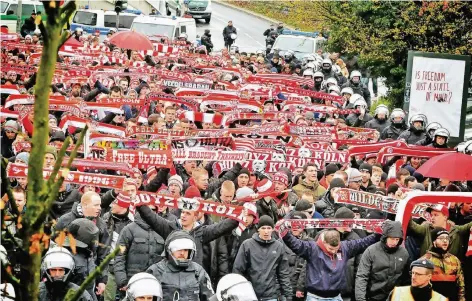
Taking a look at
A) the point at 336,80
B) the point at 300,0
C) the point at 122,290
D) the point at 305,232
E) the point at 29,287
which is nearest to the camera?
the point at 29,287

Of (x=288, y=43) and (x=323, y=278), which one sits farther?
(x=288, y=43)

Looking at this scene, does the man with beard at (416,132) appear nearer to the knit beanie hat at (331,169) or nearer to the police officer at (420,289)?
the knit beanie hat at (331,169)

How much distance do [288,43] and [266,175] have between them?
73.9ft

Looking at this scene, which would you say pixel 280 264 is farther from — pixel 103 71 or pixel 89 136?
pixel 103 71

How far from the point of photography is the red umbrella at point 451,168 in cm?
1308

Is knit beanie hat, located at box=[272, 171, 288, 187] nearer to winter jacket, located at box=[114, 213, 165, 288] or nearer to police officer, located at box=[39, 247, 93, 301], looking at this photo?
winter jacket, located at box=[114, 213, 165, 288]

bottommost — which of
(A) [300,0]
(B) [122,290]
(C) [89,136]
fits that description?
(B) [122,290]

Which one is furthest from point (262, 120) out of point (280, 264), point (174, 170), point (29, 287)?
point (29, 287)

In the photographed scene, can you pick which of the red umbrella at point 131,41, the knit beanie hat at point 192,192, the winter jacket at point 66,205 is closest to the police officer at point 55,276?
the winter jacket at point 66,205

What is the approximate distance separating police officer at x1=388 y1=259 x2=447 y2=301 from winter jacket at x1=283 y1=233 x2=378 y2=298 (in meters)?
1.17

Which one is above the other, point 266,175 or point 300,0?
point 300,0

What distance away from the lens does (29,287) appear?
505 cm

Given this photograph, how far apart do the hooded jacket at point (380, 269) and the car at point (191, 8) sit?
4579 cm

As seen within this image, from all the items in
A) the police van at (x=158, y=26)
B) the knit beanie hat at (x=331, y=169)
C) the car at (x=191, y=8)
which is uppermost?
the car at (x=191, y=8)
